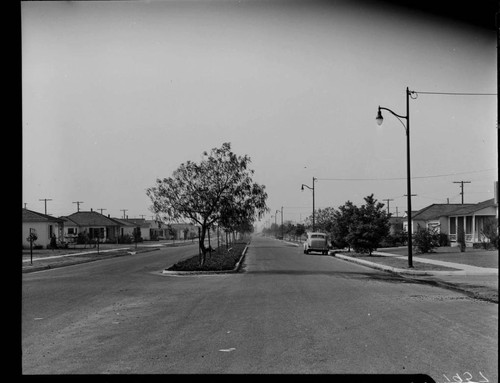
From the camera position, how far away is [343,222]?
39.8m

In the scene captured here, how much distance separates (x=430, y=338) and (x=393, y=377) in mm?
5997

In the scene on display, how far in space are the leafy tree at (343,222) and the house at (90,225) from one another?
4213 centimetres

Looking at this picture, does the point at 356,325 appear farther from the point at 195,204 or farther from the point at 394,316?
the point at 195,204

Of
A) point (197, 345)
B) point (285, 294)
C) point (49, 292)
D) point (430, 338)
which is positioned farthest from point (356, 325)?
point (49, 292)

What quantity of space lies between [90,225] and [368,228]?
51.6 m

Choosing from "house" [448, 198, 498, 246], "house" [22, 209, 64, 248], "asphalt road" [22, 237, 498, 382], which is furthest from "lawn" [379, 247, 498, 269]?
"house" [22, 209, 64, 248]

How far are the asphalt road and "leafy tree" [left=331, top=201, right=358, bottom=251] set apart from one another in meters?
21.2

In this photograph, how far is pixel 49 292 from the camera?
600 inches

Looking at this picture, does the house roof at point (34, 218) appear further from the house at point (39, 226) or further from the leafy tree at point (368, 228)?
the leafy tree at point (368, 228)

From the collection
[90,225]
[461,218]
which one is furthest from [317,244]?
[90,225]

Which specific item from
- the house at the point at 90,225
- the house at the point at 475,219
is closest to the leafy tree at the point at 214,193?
the house at the point at 475,219

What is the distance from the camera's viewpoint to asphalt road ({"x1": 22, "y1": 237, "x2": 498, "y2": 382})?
6.35 m

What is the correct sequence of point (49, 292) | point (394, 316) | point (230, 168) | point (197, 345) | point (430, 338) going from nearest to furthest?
1. point (197, 345)
2. point (430, 338)
3. point (394, 316)
4. point (49, 292)
5. point (230, 168)

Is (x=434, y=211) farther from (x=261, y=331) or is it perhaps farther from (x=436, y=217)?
(x=261, y=331)
